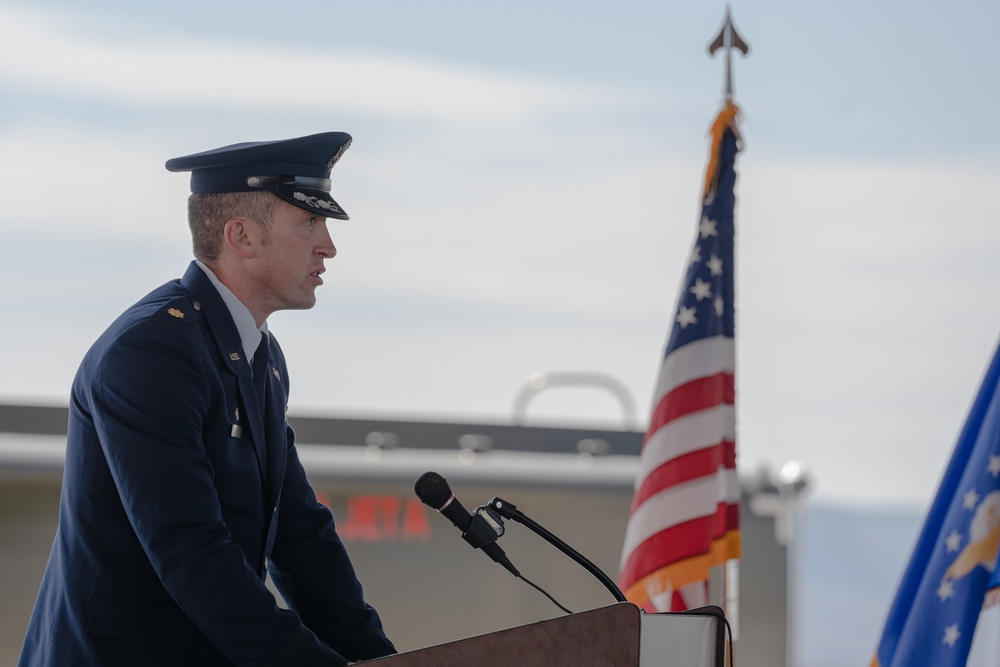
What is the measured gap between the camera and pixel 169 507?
2041 mm

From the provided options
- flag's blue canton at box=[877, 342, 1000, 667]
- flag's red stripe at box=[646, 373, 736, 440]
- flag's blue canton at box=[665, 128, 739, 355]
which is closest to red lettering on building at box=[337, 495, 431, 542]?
flag's red stripe at box=[646, 373, 736, 440]

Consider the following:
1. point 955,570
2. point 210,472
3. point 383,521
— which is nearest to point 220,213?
point 210,472

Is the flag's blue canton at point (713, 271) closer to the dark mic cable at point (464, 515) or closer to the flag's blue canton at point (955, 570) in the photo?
the flag's blue canton at point (955, 570)

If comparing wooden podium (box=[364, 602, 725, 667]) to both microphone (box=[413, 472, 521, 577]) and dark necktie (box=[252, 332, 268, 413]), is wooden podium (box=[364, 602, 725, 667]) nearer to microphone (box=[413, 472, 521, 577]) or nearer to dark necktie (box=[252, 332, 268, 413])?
microphone (box=[413, 472, 521, 577])

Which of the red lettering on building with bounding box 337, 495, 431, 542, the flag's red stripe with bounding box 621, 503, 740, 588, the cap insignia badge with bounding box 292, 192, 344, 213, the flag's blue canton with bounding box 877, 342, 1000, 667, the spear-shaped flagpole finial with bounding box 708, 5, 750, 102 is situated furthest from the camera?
the red lettering on building with bounding box 337, 495, 431, 542

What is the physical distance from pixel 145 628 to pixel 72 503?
25 cm

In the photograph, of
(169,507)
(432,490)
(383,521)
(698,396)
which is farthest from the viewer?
(383,521)

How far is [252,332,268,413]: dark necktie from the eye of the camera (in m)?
2.41

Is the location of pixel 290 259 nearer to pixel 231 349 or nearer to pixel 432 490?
pixel 231 349

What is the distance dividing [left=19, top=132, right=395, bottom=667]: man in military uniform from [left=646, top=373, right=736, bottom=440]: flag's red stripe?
5.33 ft

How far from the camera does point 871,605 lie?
2442 centimetres

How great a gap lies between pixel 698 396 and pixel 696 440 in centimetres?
14

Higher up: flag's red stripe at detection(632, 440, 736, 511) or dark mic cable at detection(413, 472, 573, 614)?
dark mic cable at detection(413, 472, 573, 614)

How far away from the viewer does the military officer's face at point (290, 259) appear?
237 cm
